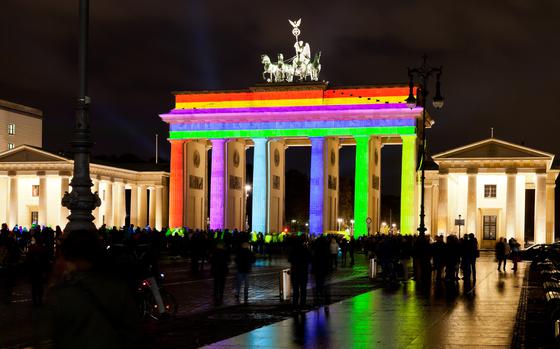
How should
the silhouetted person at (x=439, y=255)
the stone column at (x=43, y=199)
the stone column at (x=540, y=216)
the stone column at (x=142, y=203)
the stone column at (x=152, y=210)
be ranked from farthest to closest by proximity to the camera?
the stone column at (x=142, y=203), the stone column at (x=152, y=210), the stone column at (x=43, y=199), the stone column at (x=540, y=216), the silhouetted person at (x=439, y=255)

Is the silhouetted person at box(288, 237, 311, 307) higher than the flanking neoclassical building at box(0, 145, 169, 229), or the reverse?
the flanking neoclassical building at box(0, 145, 169, 229)

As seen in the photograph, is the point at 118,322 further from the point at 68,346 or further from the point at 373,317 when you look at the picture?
the point at 373,317

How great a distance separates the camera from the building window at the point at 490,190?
8062 cm

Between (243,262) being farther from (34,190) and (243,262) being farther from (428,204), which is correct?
(34,190)

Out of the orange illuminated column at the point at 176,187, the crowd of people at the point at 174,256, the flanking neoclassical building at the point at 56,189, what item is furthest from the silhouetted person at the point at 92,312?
the orange illuminated column at the point at 176,187

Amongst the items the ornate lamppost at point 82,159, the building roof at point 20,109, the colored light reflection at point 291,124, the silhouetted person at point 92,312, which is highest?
the building roof at point 20,109

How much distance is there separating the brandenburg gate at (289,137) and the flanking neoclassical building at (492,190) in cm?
313

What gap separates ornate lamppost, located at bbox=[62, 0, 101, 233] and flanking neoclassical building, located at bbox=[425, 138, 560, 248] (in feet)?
197

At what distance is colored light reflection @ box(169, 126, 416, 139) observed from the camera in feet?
262

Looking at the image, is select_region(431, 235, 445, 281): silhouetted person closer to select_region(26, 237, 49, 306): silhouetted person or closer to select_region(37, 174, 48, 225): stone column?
select_region(26, 237, 49, 306): silhouetted person

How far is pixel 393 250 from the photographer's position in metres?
34.8

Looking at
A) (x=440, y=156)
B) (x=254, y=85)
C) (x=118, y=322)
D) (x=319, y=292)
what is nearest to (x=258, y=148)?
(x=254, y=85)

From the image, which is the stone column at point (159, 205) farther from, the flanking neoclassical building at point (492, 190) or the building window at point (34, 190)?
the flanking neoclassical building at point (492, 190)

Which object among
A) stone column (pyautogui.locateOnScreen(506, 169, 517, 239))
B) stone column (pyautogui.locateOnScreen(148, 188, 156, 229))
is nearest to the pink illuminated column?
stone column (pyautogui.locateOnScreen(148, 188, 156, 229))
